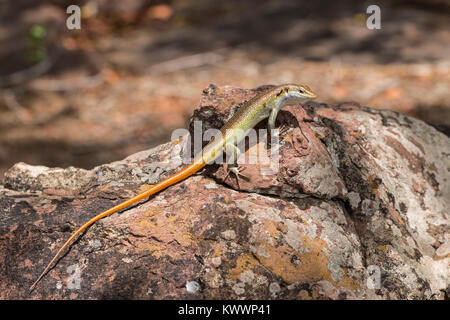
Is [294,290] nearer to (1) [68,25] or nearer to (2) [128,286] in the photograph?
(2) [128,286]

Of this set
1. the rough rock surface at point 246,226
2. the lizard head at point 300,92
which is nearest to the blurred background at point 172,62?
the rough rock surface at point 246,226

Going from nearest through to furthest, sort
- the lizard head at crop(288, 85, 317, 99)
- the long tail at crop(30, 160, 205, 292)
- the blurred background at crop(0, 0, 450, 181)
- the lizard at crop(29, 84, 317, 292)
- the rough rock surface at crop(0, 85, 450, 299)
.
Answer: the rough rock surface at crop(0, 85, 450, 299)
the long tail at crop(30, 160, 205, 292)
the lizard at crop(29, 84, 317, 292)
the lizard head at crop(288, 85, 317, 99)
the blurred background at crop(0, 0, 450, 181)

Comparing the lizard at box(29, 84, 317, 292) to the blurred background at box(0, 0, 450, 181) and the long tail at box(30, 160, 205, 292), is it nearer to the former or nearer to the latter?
the long tail at box(30, 160, 205, 292)

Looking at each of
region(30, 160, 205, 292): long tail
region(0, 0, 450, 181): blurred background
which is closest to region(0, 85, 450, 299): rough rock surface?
region(30, 160, 205, 292): long tail

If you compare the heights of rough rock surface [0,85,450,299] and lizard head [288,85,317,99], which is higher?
lizard head [288,85,317,99]

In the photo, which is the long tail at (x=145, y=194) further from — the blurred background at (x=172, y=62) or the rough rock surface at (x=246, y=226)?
the blurred background at (x=172, y=62)

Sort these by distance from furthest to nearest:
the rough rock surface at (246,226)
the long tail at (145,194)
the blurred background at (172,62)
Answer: the blurred background at (172,62) < the long tail at (145,194) < the rough rock surface at (246,226)

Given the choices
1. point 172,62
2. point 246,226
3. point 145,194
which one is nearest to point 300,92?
point 246,226
